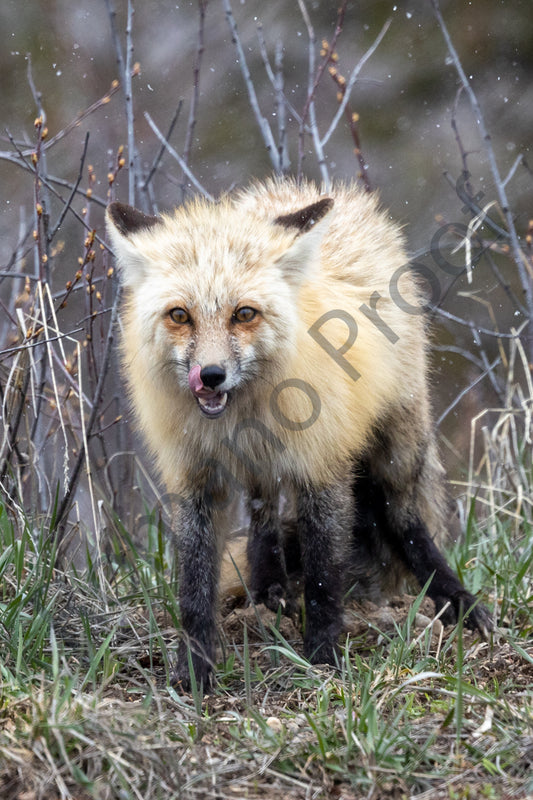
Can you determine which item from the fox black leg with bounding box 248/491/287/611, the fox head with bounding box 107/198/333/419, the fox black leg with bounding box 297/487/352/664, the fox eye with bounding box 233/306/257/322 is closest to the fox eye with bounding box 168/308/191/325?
the fox head with bounding box 107/198/333/419

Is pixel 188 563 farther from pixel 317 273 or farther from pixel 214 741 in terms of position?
pixel 317 273

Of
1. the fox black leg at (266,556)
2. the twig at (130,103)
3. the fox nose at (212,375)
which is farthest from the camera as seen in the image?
the twig at (130,103)

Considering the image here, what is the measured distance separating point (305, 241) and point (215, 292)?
1.63 ft

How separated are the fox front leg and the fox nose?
833 millimetres

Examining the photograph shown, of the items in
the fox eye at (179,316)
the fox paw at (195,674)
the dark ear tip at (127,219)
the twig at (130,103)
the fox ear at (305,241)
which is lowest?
the fox paw at (195,674)

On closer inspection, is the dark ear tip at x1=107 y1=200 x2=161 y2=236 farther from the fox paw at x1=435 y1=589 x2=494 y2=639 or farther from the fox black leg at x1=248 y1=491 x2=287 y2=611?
the fox paw at x1=435 y1=589 x2=494 y2=639

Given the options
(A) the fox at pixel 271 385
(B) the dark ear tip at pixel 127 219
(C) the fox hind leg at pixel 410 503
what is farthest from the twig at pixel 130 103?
(C) the fox hind leg at pixel 410 503

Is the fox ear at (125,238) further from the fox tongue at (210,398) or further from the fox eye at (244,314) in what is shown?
the fox tongue at (210,398)

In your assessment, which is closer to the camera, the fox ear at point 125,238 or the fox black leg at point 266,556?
the fox ear at point 125,238

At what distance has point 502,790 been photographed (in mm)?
2490

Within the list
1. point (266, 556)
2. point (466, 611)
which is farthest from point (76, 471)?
point (466, 611)

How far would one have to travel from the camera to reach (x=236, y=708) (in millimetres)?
3322

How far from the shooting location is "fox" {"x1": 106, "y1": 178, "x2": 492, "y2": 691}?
337cm

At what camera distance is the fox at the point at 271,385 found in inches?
133
